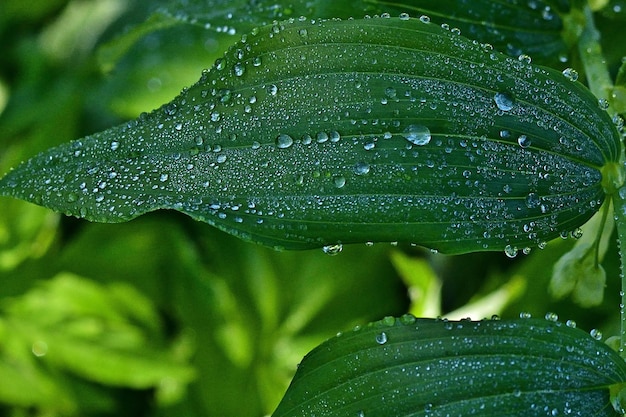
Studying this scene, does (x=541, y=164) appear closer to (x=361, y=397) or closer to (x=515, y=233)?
(x=515, y=233)

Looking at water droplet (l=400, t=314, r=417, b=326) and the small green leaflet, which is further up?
the small green leaflet

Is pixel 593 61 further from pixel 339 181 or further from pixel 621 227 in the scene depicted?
pixel 339 181

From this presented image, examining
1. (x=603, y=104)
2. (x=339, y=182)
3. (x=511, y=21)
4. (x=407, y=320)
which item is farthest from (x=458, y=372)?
(x=511, y=21)

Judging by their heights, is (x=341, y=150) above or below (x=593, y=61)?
below

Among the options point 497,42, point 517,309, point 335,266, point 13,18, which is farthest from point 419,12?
point 13,18

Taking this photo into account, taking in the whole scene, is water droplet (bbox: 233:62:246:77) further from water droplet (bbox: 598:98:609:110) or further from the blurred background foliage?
the blurred background foliage

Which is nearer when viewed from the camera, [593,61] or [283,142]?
[283,142]

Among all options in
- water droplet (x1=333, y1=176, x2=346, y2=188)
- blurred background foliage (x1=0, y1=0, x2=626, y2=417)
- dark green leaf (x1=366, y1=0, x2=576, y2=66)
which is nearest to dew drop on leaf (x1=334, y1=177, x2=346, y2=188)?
water droplet (x1=333, y1=176, x2=346, y2=188)
